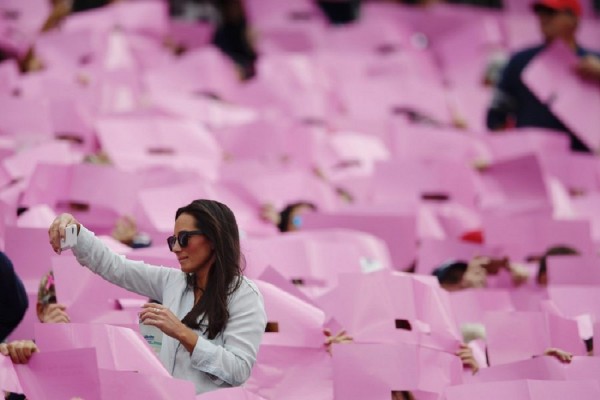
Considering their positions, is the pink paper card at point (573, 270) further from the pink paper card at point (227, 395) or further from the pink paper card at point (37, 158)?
the pink paper card at point (37, 158)

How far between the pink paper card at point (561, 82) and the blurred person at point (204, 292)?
11.3 feet

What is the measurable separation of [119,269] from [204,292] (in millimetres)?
234

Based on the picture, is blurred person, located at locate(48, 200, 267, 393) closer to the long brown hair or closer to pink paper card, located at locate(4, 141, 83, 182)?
the long brown hair

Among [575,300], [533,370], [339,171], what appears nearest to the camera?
[533,370]

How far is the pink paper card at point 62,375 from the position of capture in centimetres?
322

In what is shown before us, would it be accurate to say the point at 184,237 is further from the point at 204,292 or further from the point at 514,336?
the point at 514,336

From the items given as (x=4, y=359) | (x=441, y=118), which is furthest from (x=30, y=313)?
(x=441, y=118)

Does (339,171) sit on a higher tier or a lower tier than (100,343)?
lower

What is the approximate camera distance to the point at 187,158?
6078 millimetres

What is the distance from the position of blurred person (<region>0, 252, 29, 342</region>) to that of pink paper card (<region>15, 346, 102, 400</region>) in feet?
1.19

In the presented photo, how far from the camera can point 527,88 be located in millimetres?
6730

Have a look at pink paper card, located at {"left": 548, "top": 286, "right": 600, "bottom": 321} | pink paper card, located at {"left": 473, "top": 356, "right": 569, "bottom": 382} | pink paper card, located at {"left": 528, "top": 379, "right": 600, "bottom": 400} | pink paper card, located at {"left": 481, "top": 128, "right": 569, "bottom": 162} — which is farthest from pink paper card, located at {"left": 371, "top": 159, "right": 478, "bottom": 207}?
pink paper card, located at {"left": 528, "top": 379, "right": 600, "bottom": 400}

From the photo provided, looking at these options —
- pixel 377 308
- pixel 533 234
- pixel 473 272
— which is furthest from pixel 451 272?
pixel 377 308

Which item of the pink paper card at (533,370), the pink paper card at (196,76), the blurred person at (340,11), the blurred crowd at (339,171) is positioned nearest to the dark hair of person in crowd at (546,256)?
the blurred crowd at (339,171)
